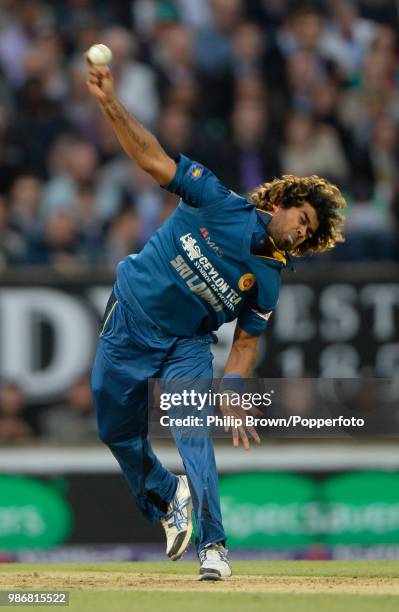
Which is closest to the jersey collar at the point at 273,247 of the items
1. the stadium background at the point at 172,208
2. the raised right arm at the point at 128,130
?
the raised right arm at the point at 128,130

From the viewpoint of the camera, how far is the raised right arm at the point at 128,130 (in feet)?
19.6

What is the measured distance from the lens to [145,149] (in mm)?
6160

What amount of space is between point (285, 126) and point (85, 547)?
4077 millimetres

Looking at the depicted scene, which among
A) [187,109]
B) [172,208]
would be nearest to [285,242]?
[172,208]

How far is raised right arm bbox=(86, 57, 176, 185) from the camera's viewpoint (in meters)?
5.98

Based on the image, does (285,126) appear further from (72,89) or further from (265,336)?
(265,336)

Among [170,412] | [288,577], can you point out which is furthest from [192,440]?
[288,577]

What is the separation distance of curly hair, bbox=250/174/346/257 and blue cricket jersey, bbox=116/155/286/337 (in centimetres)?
12

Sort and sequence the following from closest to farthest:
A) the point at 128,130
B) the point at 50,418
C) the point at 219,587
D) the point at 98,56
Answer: the point at 98,56
the point at 128,130
the point at 219,587
the point at 50,418

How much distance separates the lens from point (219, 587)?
6199 mm

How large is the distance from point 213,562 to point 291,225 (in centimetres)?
159

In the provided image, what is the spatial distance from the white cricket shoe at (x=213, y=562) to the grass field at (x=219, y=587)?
0.06m

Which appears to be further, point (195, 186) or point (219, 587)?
point (195, 186)

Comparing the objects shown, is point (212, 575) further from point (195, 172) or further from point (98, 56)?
point (98, 56)
